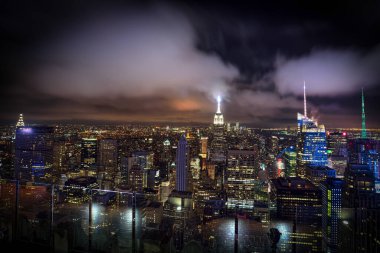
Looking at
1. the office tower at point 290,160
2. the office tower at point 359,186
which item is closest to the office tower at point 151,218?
the office tower at point 359,186

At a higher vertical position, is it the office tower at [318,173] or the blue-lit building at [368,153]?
the blue-lit building at [368,153]

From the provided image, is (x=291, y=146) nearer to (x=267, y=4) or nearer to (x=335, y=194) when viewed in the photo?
(x=335, y=194)

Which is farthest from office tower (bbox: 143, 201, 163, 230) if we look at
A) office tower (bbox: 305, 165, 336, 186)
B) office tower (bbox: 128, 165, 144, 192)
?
office tower (bbox: 305, 165, 336, 186)

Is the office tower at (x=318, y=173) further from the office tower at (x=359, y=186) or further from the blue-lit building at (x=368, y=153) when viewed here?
the office tower at (x=359, y=186)

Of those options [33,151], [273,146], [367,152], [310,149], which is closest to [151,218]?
[33,151]

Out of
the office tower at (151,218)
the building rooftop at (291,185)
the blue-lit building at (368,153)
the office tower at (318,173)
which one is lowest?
the building rooftop at (291,185)

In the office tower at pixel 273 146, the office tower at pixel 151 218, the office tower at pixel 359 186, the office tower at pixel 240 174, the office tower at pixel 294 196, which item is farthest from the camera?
the office tower at pixel 273 146

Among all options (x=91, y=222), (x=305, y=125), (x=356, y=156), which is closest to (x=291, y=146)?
(x=305, y=125)

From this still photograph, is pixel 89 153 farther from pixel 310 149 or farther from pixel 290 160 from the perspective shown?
pixel 310 149
